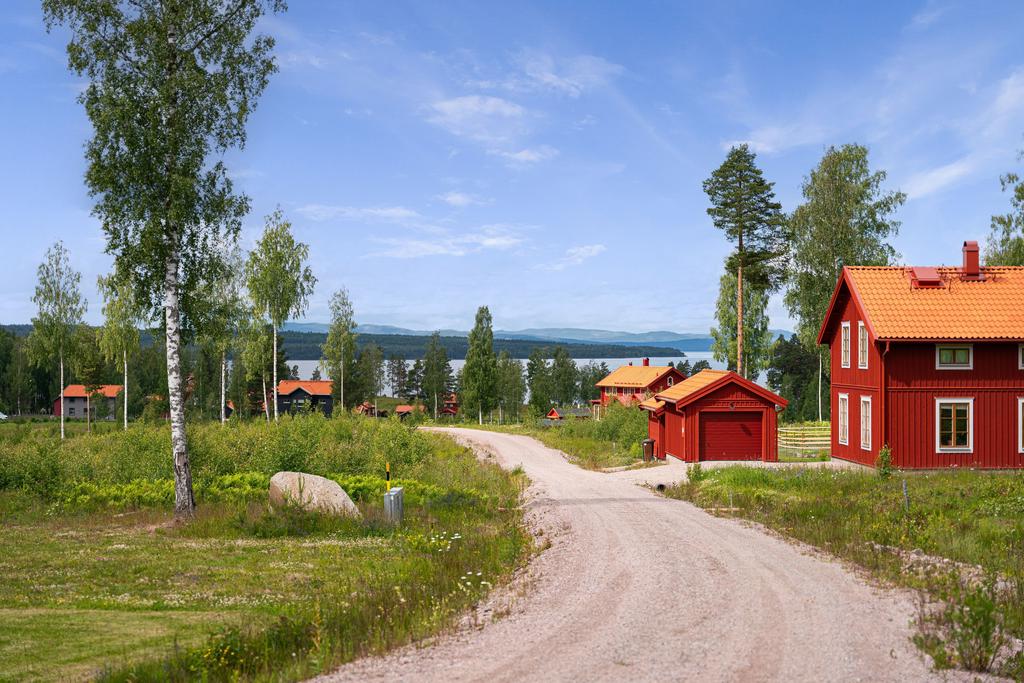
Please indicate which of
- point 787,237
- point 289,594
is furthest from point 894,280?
point 289,594

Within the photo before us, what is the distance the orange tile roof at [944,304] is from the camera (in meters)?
27.9

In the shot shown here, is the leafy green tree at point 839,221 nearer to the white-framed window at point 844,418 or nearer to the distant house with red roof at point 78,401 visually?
the white-framed window at point 844,418

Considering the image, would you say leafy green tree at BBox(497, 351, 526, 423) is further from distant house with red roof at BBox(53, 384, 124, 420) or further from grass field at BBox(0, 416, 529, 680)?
grass field at BBox(0, 416, 529, 680)

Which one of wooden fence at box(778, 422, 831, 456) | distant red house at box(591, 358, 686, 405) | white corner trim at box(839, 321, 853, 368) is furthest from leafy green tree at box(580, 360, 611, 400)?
white corner trim at box(839, 321, 853, 368)

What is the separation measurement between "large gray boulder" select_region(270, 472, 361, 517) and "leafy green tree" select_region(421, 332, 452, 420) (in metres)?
78.2

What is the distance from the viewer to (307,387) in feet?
331

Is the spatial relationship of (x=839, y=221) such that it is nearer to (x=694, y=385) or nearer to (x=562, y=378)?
(x=694, y=385)

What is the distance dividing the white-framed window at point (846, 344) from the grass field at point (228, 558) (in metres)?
14.7

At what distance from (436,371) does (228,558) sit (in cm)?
8507

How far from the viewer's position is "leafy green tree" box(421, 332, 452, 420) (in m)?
100

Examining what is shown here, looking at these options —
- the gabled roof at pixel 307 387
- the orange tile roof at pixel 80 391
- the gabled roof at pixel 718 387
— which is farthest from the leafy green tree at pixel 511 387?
the gabled roof at pixel 718 387

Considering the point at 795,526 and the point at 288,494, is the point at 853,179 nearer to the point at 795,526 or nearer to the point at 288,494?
the point at 795,526

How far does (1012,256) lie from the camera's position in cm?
3841

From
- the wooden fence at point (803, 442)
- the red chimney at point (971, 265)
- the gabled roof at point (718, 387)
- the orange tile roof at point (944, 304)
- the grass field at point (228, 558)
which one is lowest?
the wooden fence at point (803, 442)
